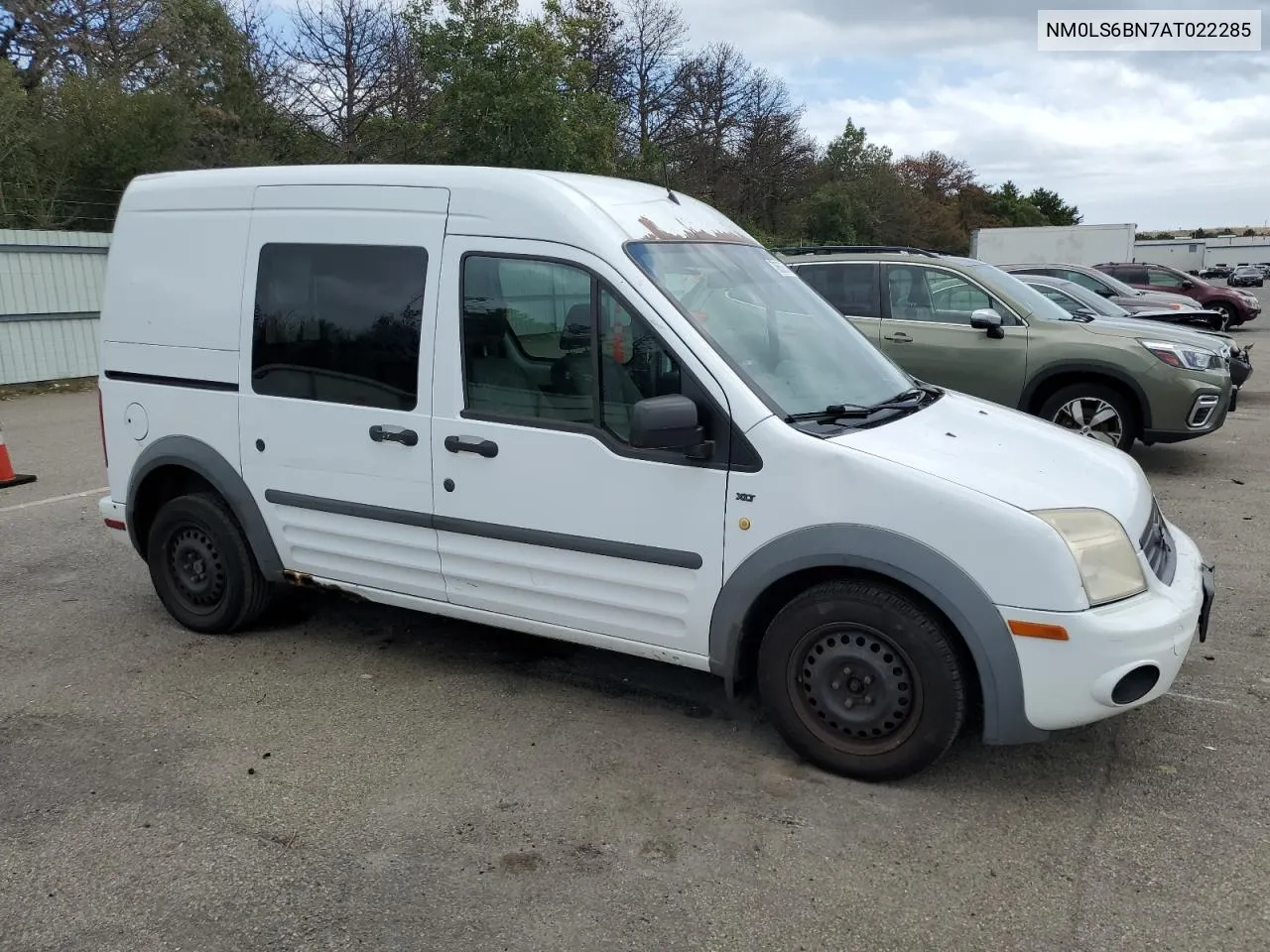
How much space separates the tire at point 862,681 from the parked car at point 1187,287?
25203mm

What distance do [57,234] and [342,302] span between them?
14.0 m

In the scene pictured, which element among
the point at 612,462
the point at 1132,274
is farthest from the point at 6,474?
the point at 1132,274

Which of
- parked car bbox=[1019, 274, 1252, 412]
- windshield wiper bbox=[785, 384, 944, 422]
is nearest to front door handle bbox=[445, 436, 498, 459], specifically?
windshield wiper bbox=[785, 384, 944, 422]

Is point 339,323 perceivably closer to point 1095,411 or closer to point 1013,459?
point 1013,459

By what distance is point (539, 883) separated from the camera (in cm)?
304

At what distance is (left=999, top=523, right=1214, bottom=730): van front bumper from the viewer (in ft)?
10.4

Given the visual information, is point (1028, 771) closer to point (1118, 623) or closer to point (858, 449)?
point (1118, 623)

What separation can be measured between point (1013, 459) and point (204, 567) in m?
3.74

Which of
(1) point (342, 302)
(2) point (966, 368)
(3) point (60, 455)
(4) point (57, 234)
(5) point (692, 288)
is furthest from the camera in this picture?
(4) point (57, 234)

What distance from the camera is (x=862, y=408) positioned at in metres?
3.86

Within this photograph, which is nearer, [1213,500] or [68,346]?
[1213,500]

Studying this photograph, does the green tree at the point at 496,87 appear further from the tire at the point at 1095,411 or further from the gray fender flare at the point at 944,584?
the gray fender flare at the point at 944,584

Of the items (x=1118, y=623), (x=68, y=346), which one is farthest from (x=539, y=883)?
(x=68, y=346)

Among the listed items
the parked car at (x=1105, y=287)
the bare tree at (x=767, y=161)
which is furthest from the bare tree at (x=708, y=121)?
the parked car at (x=1105, y=287)
